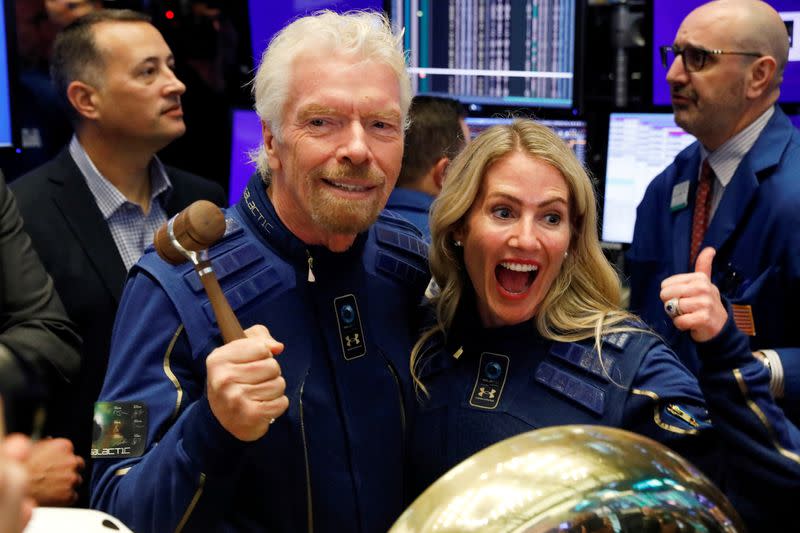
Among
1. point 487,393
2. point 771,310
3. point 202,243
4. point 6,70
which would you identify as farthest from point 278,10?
point 202,243

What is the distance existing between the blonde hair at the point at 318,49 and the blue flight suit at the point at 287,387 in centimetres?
17

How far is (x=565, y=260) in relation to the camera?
202 centimetres

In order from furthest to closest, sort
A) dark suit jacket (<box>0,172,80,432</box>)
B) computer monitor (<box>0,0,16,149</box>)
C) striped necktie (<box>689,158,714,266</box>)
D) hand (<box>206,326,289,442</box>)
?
computer monitor (<box>0,0,16,149</box>) < striped necktie (<box>689,158,714,266</box>) < dark suit jacket (<box>0,172,80,432</box>) < hand (<box>206,326,289,442</box>)

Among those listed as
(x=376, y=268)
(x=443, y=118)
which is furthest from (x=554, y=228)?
(x=443, y=118)

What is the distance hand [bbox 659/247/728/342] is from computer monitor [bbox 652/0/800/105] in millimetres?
2310

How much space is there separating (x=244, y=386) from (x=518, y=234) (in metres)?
0.69

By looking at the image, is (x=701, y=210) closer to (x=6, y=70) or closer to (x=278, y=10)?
(x=278, y=10)

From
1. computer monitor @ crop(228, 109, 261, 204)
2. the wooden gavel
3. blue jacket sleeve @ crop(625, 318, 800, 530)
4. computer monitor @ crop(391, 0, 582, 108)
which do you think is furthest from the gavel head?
computer monitor @ crop(228, 109, 261, 204)

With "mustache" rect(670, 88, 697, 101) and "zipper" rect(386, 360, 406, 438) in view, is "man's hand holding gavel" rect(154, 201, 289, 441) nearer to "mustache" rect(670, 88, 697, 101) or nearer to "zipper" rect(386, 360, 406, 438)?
Answer: "zipper" rect(386, 360, 406, 438)

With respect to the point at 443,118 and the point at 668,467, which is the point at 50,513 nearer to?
the point at 668,467

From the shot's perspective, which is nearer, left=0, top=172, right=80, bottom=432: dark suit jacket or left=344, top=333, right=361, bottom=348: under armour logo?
left=344, top=333, right=361, bottom=348: under armour logo

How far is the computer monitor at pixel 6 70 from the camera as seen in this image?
3.52m

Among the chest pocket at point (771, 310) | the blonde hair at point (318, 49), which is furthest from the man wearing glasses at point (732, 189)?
the blonde hair at point (318, 49)

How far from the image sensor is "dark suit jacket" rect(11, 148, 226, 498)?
2852 millimetres
